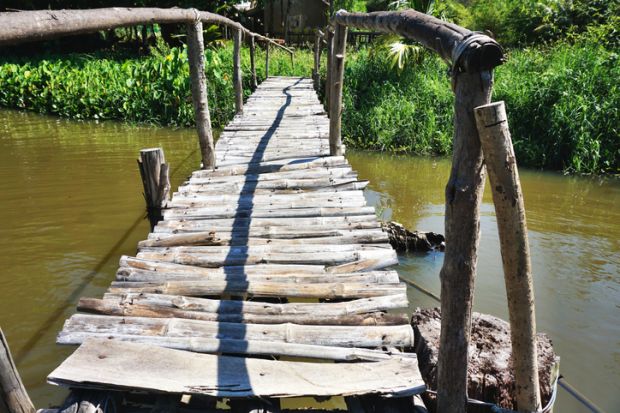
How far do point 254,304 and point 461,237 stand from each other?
3.86ft

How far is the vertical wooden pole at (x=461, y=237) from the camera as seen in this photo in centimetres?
173

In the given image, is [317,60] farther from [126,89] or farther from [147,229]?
[147,229]

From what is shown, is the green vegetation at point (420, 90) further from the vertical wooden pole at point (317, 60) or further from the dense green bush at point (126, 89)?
the vertical wooden pole at point (317, 60)

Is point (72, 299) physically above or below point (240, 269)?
below

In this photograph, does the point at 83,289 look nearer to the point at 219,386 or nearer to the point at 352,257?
the point at 352,257

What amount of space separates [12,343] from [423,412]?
10.9ft

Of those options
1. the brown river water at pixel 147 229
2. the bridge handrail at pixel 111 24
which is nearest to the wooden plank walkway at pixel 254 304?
the bridge handrail at pixel 111 24

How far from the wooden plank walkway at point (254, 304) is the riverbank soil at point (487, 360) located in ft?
0.50

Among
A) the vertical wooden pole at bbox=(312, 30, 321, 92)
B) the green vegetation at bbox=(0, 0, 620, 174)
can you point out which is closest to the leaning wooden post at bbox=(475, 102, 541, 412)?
the green vegetation at bbox=(0, 0, 620, 174)

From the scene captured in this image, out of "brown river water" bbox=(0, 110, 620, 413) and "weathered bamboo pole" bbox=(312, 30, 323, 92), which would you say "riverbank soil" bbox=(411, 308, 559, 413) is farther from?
"weathered bamboo pole" bbox=(312, 30, 323, 92)

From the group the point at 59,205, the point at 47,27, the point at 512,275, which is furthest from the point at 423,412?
the point at 59,205

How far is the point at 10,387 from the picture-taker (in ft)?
5.71

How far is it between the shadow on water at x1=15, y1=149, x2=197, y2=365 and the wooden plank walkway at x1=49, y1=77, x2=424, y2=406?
1506 millimetres

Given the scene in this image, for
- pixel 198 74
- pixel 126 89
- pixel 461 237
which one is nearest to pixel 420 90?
pixel 126 89
